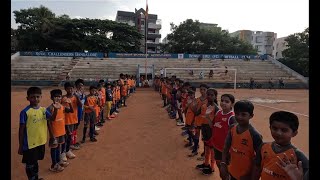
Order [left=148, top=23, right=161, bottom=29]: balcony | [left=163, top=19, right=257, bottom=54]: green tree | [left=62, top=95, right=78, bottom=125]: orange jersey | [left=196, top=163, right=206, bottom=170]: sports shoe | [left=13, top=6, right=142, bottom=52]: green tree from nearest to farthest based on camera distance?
[left=196, top=163, right=206, bottom=170]: sports shoe → [left=62, top=95, right=78, bottom=125]: orange jersey → [left=13, top=6, right=142, bottom=52]: green tree → [left=163, top=19, right=257, bottom=54]: green tree → [left=148, top=23, right=161, bottom=29]: balcony

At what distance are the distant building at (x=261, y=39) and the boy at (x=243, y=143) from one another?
79.9 metres

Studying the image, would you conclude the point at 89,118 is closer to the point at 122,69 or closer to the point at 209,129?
the point at 209,129

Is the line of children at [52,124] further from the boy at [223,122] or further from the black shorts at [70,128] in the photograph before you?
the boy at [223,122]

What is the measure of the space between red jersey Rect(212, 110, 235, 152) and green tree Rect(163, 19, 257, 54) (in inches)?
1772

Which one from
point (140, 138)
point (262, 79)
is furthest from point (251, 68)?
point (140, 138)

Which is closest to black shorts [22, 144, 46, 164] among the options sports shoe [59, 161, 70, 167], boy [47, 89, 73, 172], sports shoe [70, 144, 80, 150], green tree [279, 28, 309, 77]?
boy [47, 89, 73, 172]

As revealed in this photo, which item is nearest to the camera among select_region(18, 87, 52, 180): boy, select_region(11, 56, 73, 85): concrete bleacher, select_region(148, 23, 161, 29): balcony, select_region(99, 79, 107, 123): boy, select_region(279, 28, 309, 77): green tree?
select_region(18, 87, 52, 180): boy

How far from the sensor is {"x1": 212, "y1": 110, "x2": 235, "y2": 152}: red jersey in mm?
4270

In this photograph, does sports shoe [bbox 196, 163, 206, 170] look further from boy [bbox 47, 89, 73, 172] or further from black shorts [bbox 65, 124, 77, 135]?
black shorts [bbox 65, 124, 77, 135]

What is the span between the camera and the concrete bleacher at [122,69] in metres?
33.6

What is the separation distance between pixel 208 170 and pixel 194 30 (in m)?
45.9

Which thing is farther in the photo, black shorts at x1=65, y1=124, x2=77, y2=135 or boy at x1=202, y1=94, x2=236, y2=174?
black shorts at x1=65, y1=124, x2=77, y2=135

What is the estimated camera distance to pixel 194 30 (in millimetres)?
49250
